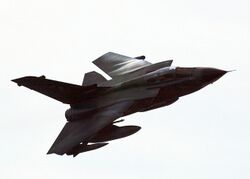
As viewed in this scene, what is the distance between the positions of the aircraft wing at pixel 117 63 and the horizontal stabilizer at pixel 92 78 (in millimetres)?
816

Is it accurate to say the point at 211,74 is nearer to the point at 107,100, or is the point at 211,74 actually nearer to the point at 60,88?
the point at 107,100

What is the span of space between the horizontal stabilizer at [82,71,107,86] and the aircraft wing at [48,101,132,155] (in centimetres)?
526

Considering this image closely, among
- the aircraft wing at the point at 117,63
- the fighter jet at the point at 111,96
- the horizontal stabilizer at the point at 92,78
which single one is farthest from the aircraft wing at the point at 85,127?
the aircraft wing at the point at 117,63

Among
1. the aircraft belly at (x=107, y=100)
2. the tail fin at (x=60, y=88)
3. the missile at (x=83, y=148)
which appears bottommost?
the missile at (x=83, y=148)

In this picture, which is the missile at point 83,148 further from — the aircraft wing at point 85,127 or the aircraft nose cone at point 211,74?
the aircraft nose cone at point 211,74

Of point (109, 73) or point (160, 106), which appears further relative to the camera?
point (109, 73)

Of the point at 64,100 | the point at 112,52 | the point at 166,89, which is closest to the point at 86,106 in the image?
the point at 64,100

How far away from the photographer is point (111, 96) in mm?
56125

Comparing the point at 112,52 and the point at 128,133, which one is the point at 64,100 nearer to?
the point at 128,133

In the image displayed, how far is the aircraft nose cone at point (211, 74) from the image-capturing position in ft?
175

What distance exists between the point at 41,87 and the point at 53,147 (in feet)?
15.7

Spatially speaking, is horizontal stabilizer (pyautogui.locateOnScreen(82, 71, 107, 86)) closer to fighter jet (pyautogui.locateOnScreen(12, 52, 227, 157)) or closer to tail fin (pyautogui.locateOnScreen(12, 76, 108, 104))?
fighter jet (pyautogui.locateOnScreen(12, 52, 227, 157))

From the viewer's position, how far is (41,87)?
56844 millimetres

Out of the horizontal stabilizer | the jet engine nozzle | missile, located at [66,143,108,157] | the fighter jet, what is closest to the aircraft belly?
the fighter jet
